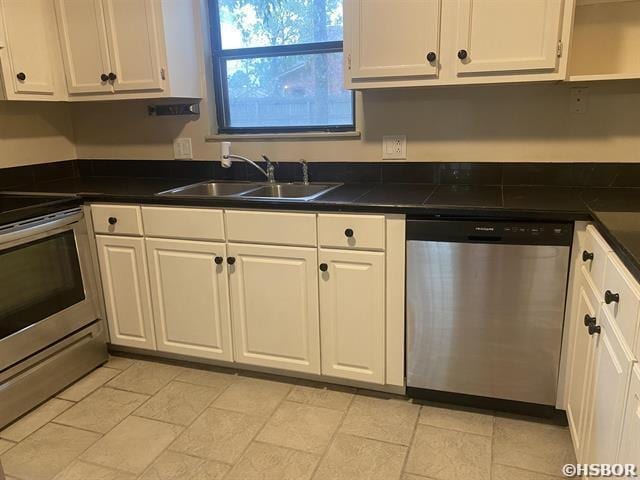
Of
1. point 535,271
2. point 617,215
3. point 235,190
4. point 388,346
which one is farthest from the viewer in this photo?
point 235,190

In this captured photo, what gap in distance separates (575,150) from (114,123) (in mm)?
2508

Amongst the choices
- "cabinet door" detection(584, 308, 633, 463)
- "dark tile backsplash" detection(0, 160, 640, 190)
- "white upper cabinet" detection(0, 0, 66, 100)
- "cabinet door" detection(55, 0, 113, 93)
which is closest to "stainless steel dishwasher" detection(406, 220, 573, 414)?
"cabinet door" detection(584, 308, 633, 463)

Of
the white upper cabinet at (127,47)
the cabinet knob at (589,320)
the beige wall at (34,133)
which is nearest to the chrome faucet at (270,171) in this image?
the white upper cabinet at (127,47)

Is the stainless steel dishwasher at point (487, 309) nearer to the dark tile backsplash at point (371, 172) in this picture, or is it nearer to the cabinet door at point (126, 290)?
the dark tile backsplash at point (371, 172)

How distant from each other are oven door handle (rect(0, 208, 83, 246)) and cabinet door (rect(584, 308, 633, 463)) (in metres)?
2.20

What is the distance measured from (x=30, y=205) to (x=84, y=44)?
912 mm

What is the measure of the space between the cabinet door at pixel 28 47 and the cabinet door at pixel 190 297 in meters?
1.00

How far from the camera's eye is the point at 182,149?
291 cm

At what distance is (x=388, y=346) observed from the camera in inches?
85.4

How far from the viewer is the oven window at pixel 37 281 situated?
2.11 m

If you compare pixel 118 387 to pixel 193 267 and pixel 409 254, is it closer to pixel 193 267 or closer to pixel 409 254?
pixel 193 267

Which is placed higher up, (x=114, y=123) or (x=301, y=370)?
(x=114, y=123)

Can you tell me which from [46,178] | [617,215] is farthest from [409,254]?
[46,178]

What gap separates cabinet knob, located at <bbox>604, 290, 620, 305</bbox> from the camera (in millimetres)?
1316
